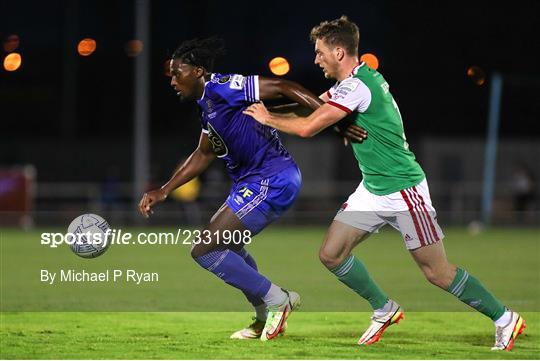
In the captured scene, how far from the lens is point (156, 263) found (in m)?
16.5

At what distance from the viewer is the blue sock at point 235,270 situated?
8203mm

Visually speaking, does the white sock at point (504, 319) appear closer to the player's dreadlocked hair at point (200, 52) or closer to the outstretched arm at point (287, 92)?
the outstretched arm at point (287, 92)

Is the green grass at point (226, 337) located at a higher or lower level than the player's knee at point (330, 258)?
lower

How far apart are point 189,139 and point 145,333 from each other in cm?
2885

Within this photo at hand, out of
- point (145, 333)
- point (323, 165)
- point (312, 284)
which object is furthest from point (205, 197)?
point (145, 333)

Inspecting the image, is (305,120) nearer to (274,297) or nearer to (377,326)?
(274,297)

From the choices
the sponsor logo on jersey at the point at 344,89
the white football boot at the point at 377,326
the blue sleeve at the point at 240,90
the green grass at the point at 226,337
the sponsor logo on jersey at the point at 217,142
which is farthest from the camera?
the sponsor logo on jersey at the point at 217,142

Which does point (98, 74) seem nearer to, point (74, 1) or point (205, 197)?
point (74, 1)

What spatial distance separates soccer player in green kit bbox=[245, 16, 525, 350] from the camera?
7812mm

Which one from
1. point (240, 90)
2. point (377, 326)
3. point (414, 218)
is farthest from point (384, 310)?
point (240, 90)

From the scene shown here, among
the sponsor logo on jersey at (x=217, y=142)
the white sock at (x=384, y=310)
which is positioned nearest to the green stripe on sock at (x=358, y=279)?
the white sock at (x=384, y=310)

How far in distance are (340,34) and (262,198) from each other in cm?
142

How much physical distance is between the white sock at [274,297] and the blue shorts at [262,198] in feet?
1.58

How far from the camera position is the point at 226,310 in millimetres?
10633
